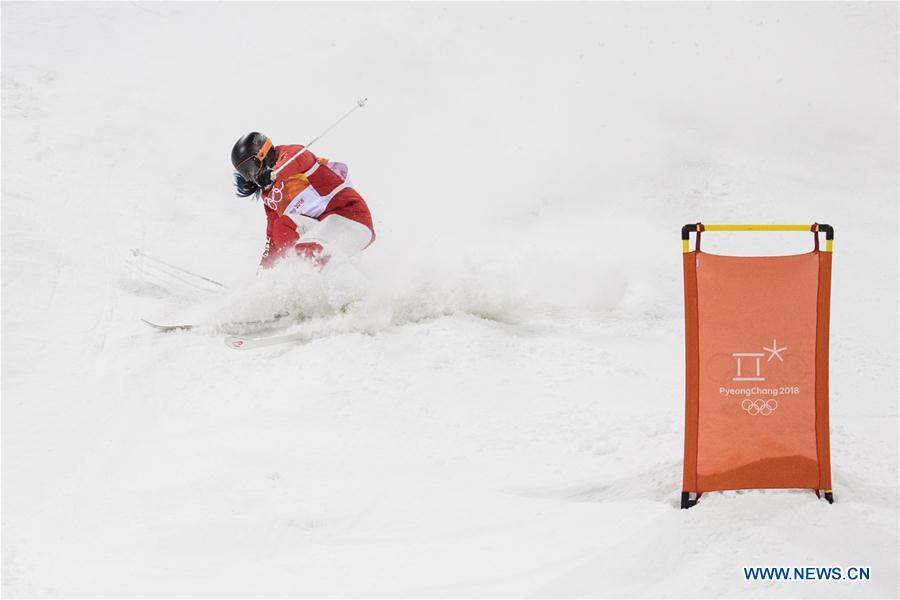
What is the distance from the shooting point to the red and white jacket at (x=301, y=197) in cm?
616

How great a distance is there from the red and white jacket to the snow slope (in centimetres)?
47

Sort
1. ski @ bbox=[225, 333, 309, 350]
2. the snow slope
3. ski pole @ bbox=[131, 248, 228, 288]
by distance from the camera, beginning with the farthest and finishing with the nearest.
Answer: ski pole @ bbox=[131, 248, 228, 288] → ski @ bbox=[225, 333, 309, 350] → the snow slope

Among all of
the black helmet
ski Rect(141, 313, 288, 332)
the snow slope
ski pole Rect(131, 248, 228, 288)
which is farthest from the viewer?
ski pole Rect(131, 248, 228, 288)

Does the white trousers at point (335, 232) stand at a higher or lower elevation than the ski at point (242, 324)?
higher

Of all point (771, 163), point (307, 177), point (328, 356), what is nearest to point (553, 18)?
point (771, 163)

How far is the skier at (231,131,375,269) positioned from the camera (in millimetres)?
6137

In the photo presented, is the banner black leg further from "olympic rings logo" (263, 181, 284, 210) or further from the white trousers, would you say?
"olympic rings logo" (263, 181, 284, 210)

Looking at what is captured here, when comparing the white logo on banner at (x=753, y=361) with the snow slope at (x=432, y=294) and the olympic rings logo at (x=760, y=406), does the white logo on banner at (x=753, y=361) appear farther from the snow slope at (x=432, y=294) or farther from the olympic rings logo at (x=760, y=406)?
the snow slope at (x=432, y=294)

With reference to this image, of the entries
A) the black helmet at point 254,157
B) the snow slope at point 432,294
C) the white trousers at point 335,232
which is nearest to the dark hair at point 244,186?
the black helmet at point 254,157

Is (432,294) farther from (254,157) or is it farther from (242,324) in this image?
(254,157)

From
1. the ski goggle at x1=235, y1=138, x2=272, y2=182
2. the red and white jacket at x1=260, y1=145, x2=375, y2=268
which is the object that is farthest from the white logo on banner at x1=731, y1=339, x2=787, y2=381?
the ski goggle at x1=235, y1=138, x2=272, y2=182

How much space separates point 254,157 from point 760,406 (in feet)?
13.8

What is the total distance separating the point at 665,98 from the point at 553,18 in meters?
2.41

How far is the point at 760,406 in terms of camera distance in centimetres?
354
